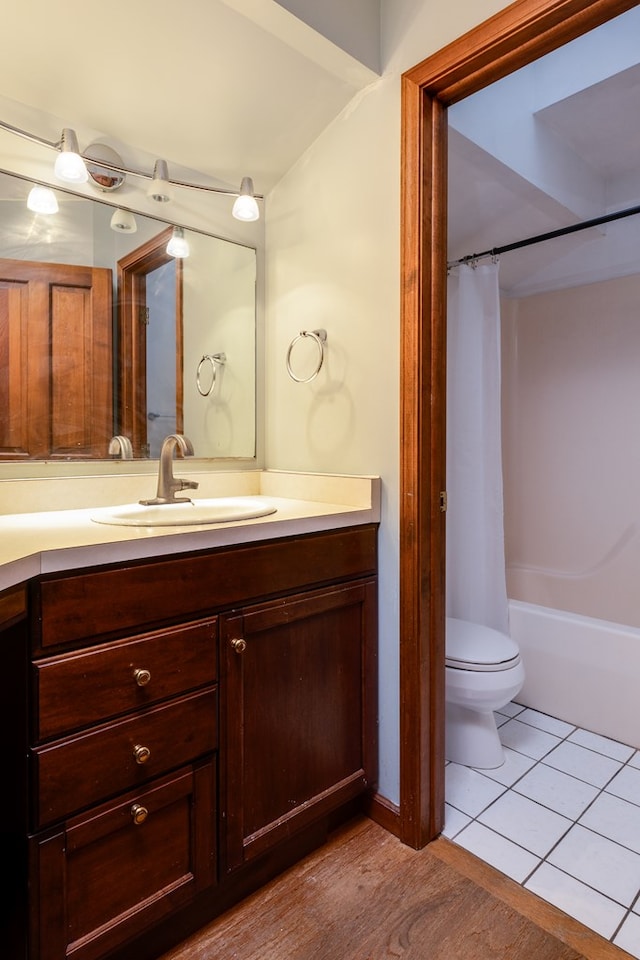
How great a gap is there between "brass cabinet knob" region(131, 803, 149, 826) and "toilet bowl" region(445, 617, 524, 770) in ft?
3.47

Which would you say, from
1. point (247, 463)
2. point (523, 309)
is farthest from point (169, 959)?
point (523, 309)

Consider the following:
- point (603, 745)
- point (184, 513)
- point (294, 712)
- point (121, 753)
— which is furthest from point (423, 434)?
point (603, 745)

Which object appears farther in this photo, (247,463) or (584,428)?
(584,428)

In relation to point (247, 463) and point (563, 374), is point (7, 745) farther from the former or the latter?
point (563, 374)

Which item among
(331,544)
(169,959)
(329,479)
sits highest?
(329,479)

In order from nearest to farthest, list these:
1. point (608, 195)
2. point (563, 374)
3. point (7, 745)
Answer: point (7, 745)
point (608, 195)
point (563, 374)

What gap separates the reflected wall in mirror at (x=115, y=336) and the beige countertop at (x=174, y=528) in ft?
0.60

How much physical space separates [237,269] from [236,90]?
1.70 ft

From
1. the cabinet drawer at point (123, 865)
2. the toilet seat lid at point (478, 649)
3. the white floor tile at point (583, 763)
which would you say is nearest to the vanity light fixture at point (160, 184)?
the cabinet drawer at point (123, 865)

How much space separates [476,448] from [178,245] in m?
1.32

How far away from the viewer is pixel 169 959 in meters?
1.11

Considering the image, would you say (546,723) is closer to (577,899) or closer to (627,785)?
(627,785)

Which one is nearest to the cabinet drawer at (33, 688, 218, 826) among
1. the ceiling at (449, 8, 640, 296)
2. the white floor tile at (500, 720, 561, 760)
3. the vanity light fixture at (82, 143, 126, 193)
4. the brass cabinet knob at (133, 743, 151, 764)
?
the brass cabinet knob at (133, 743, 151, 764)

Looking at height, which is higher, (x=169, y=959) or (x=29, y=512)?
(x=29, y=512)
